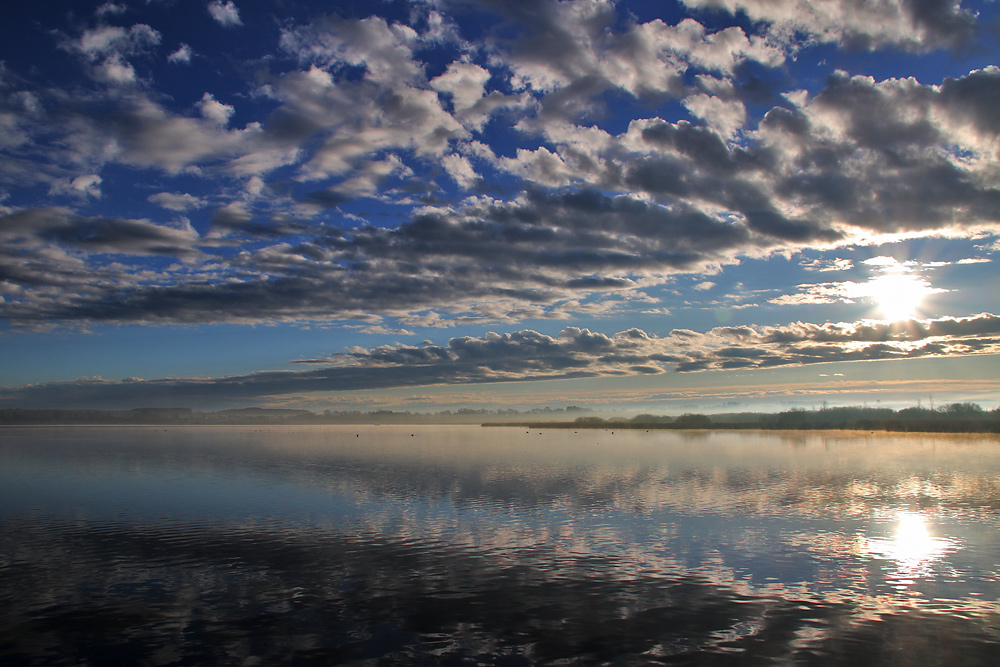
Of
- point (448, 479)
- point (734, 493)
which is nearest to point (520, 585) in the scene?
point (734, 493)

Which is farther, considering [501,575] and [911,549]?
[911,549]

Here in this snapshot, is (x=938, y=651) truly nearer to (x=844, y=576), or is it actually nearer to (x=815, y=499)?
(x=844, y=576)

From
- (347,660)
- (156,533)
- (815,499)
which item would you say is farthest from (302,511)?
(815,499)

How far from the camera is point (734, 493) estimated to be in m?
44.5

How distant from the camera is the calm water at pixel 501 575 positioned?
15.9 metres

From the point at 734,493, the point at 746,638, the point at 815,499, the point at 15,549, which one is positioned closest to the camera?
the point at 746,638

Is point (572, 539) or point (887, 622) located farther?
point (572, 539)

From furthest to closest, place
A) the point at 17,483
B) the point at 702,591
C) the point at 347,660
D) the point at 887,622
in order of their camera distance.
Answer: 1. the point at 17,483
2. the point at 702,591
3. the point at 887,622
4. the point at 347,660

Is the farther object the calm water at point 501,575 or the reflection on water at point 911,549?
the reflection on water at point 911,549

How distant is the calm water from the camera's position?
15852 millimetres

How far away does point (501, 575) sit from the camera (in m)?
22.7

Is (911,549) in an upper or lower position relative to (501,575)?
lower

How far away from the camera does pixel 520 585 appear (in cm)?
2139

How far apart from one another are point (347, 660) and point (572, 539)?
16.0m
